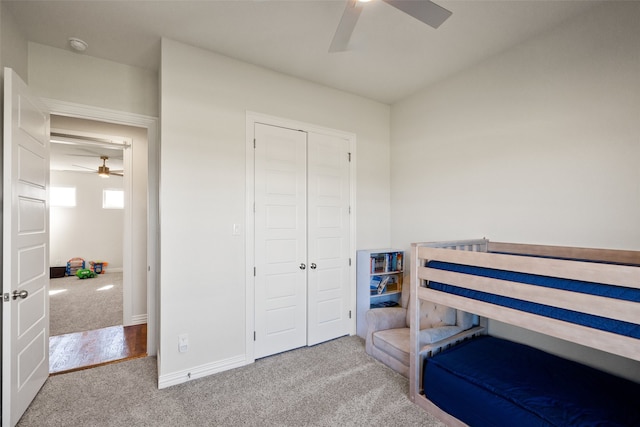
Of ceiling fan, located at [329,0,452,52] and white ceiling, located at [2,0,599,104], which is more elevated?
white ceiling, located at [2,0,599,104]

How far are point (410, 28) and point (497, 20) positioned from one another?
616 millimetres

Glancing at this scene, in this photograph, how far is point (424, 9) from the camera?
1.56 meters

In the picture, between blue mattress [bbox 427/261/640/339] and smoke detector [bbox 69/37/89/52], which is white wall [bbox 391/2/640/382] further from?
smoke detector [bbox 69/37/89/52]

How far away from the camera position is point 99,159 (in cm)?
565

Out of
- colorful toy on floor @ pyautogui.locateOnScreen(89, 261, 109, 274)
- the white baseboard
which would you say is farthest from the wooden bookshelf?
colorful toy on floor @ pyautogui.locateOnScreen(89, 261, 109, 274)

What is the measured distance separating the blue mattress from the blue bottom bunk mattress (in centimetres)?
49

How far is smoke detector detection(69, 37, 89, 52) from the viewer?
7.41 ft

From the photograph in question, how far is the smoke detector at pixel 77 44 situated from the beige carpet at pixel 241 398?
8.99ft

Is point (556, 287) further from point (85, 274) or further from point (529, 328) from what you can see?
point (85, 274)

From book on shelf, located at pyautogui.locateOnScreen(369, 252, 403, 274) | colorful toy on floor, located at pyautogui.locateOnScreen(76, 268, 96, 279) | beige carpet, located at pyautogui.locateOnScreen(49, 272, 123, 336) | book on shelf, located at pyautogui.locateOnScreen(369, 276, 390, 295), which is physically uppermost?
book on shelf, located at pyautogui.locateOnScreen(369, 252, 403, 274)

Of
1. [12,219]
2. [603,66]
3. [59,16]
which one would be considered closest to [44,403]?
[12,219]

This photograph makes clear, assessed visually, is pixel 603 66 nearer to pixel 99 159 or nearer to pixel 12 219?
pixel 12 219

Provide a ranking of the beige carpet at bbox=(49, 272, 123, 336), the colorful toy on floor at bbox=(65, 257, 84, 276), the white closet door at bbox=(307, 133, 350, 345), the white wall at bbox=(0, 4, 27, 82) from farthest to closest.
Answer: the colorful toy on floor at bbox=(65, 257, 84, 276)
the beige carpet at bbox=(49, 272, 123, 336)
the white closet door at bbox=(307, 133, 350, 345)
the white wall at bbox=(0, 4, 27, 82)

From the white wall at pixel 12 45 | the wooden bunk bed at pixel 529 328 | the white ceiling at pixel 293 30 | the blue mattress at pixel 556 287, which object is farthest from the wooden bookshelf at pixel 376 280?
the white wall at pixel 12 45
